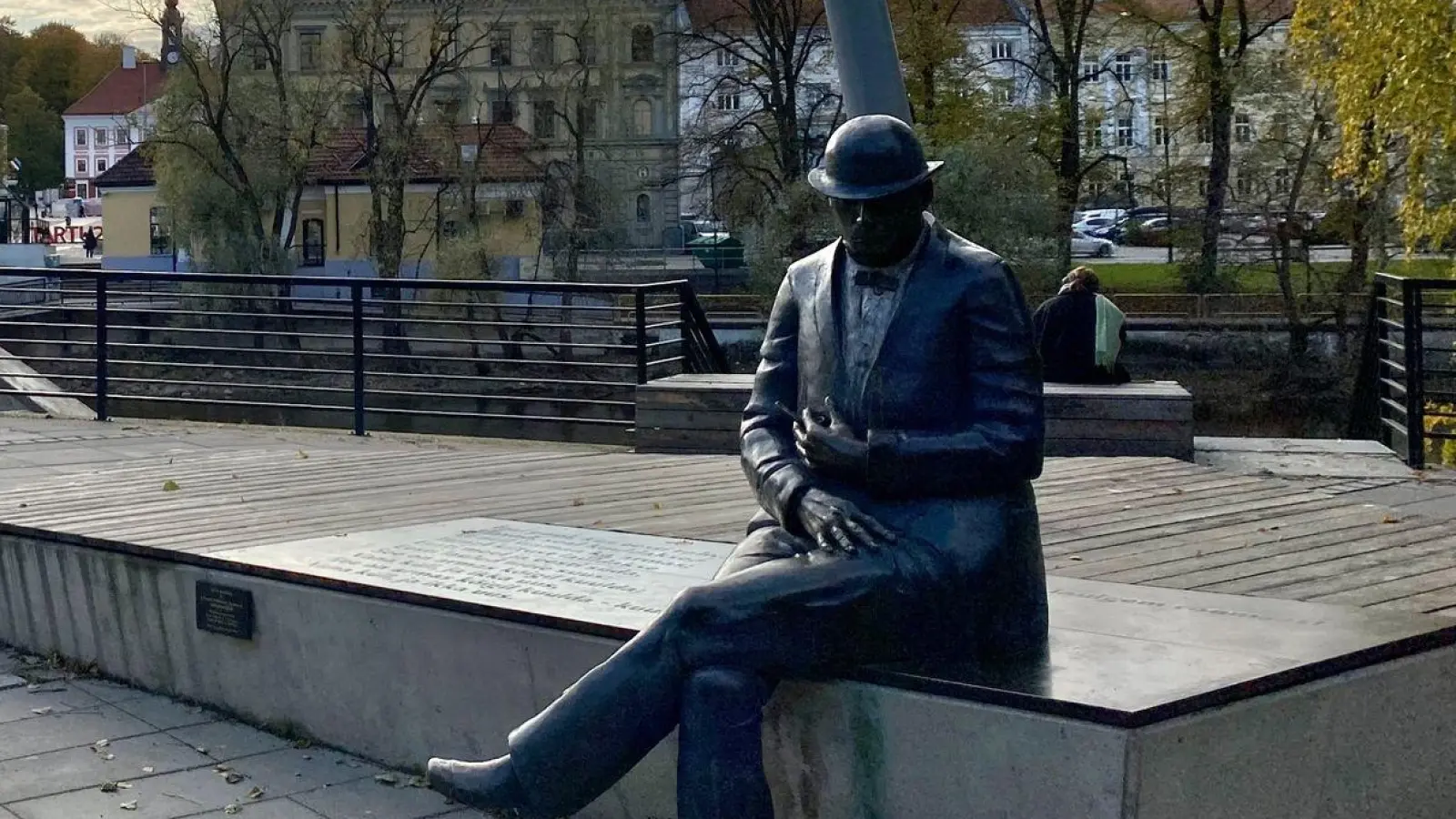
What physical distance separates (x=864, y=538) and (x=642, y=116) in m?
74.7

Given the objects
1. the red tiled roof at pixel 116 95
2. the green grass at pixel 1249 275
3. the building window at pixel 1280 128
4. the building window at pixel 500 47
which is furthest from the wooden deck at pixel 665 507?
the red tiled roof at pixel 116 95

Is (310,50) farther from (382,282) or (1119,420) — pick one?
(1119,420)

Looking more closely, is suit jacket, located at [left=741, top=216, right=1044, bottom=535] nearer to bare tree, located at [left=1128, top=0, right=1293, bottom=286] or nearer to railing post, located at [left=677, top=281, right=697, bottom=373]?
railing post, located at [left=677, top=281, right=697, bottom=373]

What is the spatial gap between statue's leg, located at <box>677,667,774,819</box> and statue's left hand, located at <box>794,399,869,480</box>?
1.95 ft

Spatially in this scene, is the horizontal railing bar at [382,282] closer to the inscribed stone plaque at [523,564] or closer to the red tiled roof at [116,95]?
the inscribed stone plaque at [523,564]

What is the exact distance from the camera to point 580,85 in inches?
2240

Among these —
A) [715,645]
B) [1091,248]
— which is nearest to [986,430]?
A: [715,645]

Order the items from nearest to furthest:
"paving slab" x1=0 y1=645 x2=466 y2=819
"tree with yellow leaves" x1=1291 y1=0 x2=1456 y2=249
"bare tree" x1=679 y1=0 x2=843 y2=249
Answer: "paving slab" x1=0 y1=645 x2=466 y2=819 → "tree with yellow leaves" x1=1291 y1=0 x2=1456 y2=249 → "bare tree" x1=679 y1=0 x2=843 y2=249

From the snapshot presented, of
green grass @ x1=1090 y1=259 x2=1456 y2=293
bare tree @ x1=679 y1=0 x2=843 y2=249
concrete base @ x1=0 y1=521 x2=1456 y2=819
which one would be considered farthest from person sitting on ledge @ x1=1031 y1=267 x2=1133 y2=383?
bare tree @ x1=679 y1=0 x2=843 y2=249

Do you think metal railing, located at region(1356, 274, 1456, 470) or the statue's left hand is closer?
the statue's left hand

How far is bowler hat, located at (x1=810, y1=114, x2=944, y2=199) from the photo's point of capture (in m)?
4.44

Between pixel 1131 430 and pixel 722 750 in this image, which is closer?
pixel 722 750

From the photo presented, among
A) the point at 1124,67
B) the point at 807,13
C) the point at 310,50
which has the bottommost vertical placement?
the point at 1124,67

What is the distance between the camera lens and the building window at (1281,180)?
38.9m
